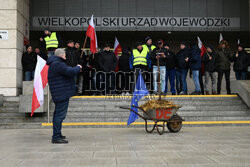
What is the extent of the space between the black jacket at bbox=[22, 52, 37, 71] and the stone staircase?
1.72 meters

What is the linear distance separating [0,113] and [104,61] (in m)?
4.61

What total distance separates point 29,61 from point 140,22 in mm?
8116

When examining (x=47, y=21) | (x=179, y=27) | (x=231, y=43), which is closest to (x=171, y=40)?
(x=179, y=27)

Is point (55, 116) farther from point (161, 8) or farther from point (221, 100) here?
point (161, 8)

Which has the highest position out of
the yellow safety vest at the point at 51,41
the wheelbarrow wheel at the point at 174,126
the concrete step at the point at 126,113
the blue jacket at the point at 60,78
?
the yellow safety vest at the point at 51,41

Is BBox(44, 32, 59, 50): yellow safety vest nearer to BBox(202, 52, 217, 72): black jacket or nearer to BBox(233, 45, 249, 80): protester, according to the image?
BBox(202, 52, 217, 72): black jacket

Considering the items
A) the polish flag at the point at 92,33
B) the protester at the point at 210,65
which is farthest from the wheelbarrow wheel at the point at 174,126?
the polish flag at the point at 92,33

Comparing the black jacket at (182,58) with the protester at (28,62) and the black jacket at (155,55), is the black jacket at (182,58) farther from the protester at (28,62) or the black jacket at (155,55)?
the protester at (28,62)

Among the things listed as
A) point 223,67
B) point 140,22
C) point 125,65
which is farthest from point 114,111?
point 140,22

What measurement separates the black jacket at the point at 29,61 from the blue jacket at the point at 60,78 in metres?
7.16

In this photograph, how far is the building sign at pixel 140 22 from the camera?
64.2 ft

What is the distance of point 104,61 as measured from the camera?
1389 cm

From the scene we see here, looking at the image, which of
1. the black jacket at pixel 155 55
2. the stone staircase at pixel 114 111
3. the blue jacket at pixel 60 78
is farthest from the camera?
the black jacket at pixel 155 55

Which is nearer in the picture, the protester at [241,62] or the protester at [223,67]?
the protester at [223,67]
